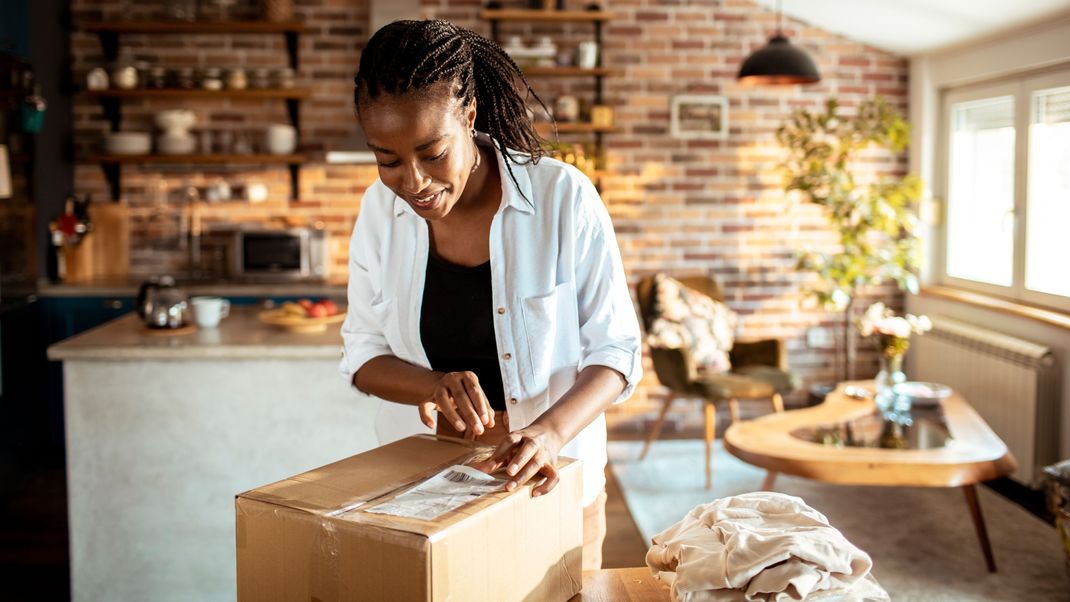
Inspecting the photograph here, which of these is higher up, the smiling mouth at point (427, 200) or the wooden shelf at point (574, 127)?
the wooden shelf at point (574, 127)

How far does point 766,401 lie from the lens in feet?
18.6

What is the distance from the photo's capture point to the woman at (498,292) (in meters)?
1.43

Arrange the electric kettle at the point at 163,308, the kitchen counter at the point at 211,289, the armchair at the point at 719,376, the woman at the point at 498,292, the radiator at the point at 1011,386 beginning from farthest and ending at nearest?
the kitchen counter at the point at 211,289
the armchair at the point at 719,376
the radiator at the point at 1011,386
the electric kettle at the point at 163,308
the woman at the point at 498,292

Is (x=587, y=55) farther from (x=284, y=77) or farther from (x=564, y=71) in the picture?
(x=284, y=77)

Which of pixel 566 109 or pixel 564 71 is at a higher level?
pixel 564 71

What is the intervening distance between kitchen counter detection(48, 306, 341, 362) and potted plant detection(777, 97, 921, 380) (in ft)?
9.24

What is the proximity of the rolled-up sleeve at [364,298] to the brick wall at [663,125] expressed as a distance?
152 inches

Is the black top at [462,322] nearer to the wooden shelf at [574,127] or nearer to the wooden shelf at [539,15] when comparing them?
the wooden shelf at [574,127]

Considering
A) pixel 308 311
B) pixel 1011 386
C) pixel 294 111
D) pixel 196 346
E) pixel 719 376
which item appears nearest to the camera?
pixel 196 346

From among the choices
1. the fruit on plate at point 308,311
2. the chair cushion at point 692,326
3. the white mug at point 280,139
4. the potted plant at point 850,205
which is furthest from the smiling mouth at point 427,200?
the white mug at point 280,139

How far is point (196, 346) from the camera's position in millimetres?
2865

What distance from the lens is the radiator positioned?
4059mm

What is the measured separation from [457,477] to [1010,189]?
166 inches

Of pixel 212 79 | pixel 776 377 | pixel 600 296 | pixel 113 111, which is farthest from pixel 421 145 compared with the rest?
pixel 113 111
